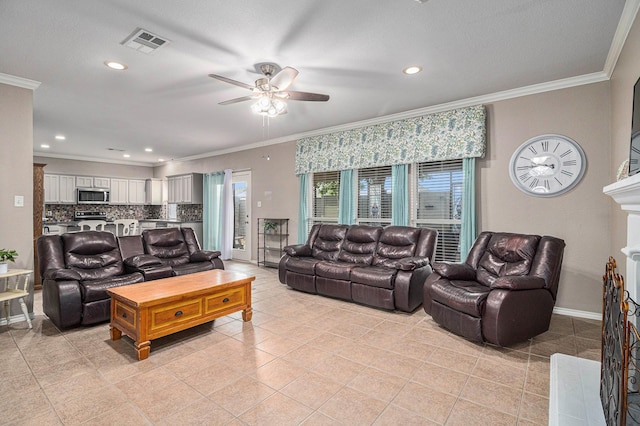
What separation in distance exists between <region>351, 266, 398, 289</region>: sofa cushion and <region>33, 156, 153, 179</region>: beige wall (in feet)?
27.1

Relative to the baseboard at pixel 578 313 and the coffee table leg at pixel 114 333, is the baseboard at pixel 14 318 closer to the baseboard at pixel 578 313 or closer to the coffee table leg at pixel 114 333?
the coffee table leg at pixel 114 333

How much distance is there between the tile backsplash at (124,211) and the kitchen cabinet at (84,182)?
632mm

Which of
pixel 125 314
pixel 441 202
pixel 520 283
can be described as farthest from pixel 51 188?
pixel 520 283

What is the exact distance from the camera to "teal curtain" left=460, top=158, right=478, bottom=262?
417 centimetres

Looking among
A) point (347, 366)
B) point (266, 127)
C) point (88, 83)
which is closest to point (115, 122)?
point (88, 83)

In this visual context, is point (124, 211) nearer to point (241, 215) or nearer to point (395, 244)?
point (241, 215)

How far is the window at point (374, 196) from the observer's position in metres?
5.14

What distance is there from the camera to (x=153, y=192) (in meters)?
9.30

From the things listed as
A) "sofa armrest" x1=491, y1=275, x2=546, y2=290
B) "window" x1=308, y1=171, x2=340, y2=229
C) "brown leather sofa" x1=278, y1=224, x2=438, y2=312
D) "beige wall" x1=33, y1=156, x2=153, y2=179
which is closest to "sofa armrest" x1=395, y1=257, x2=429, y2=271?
"brown leather sofa" x1=278, y1=224, x2=438, y2=312

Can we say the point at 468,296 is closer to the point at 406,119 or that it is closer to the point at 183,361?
the point at 183,361

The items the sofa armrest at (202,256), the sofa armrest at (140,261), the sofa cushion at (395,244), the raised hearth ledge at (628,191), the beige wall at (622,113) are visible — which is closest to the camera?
the raised hearth ledge at (628,191)

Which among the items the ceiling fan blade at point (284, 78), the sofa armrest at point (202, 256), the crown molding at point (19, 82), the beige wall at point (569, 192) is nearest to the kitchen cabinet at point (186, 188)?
the sofa armrest at point (202, 256)

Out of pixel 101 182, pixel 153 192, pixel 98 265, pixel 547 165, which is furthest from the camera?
pixel 153 192

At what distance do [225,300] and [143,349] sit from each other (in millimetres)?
883
